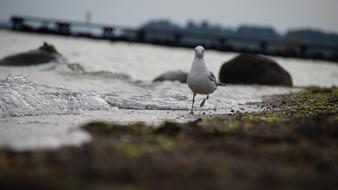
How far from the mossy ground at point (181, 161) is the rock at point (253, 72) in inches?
461

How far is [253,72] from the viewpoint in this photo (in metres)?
17.5

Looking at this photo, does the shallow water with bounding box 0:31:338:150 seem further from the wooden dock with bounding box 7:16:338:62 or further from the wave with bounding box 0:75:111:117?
the wooden dock with bounding box 7:16:338:62

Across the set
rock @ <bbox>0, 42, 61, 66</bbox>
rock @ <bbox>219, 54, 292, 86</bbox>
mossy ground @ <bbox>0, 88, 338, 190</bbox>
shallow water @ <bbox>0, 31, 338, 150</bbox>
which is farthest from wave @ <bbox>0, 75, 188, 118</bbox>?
rock @ <bbox>0, 42, 61, 66</bbox>

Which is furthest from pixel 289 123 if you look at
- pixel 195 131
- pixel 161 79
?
pixel 161 79

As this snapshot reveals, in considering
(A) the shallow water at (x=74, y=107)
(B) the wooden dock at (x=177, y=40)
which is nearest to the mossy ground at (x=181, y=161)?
(A) the shallow water at (x=74, y=107)

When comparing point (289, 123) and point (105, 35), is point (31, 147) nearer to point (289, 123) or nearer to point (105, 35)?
point (289, 123)

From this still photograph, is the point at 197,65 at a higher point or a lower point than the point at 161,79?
higher

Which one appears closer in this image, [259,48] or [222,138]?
[222,138]

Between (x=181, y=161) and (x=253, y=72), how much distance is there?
13.6m

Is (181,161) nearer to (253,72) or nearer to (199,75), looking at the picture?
(199,75)

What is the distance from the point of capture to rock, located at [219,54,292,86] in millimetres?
17469

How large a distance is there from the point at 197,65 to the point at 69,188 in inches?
231

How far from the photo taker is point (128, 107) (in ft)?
32.2

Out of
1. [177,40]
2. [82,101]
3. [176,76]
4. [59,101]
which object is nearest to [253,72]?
[176,76]
